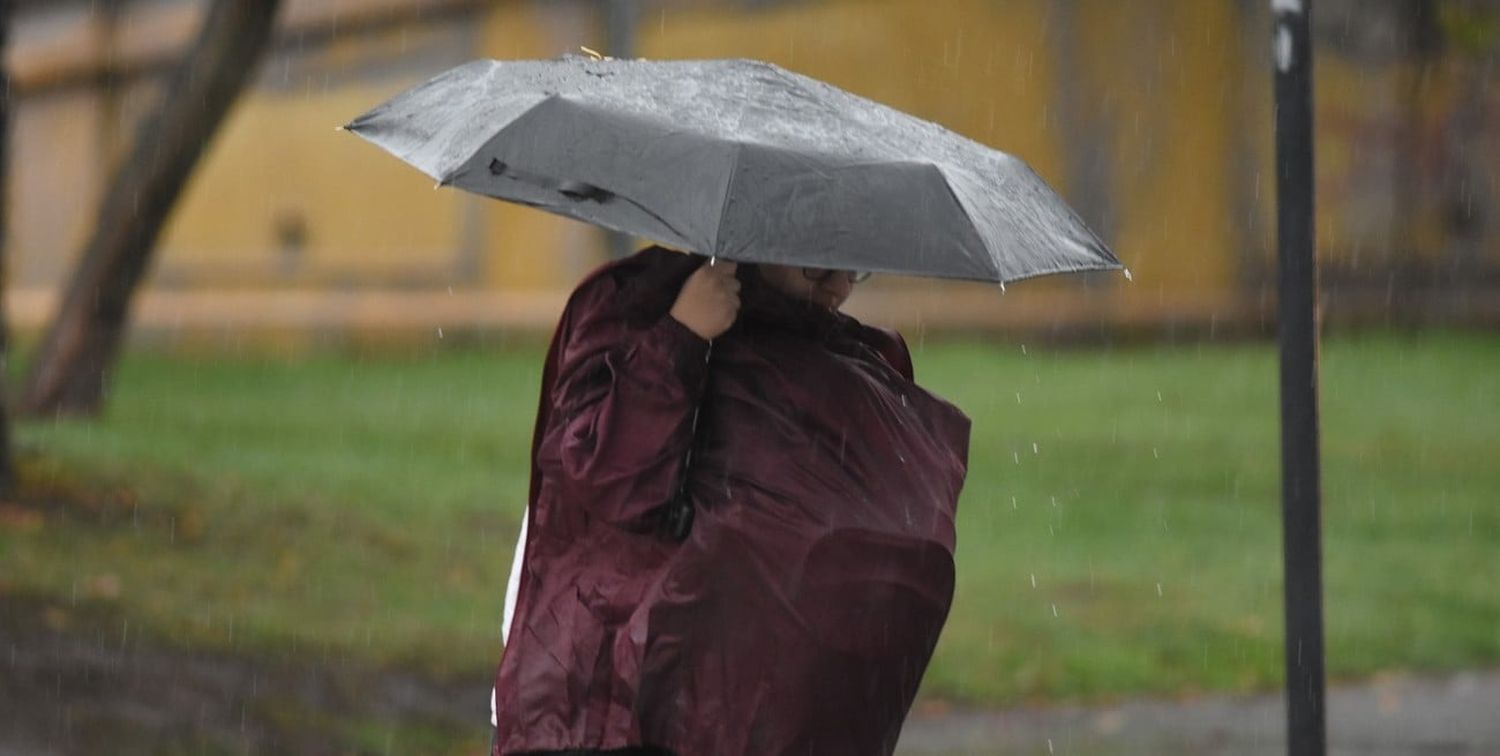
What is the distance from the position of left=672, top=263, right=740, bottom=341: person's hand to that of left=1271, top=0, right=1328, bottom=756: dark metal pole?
1.52 meters

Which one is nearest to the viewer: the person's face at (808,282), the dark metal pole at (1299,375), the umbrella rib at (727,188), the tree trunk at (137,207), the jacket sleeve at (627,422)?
the umbrella rib at (727,188)

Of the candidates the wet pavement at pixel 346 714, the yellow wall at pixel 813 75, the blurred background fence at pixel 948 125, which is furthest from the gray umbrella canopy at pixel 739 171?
the yellow wall at pixel 813 75

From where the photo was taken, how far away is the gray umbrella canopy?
3285 mm

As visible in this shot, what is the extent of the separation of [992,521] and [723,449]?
25.1ft

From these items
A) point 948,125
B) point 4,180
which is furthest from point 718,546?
point 948,125

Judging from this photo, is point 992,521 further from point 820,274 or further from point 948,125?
point 948,125

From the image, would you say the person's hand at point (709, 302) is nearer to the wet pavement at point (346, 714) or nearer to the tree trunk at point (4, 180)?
the wet pavement at point (346, 714)

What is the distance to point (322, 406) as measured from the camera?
1425 centimetres

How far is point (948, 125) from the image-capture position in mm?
18547

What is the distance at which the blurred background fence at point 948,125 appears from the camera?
60.7 ft

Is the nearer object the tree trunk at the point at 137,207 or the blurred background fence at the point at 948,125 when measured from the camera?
the tree trunk at the point at 137,207

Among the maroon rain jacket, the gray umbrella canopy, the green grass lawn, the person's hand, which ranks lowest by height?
the green grass lawn

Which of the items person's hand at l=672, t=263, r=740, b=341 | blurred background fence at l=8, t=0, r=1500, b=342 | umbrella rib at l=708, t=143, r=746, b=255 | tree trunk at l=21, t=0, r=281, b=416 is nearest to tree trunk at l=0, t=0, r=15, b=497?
tree trunk at l=21, t=0, r=281, b=416

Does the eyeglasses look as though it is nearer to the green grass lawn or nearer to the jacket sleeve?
the jacket sleeve
